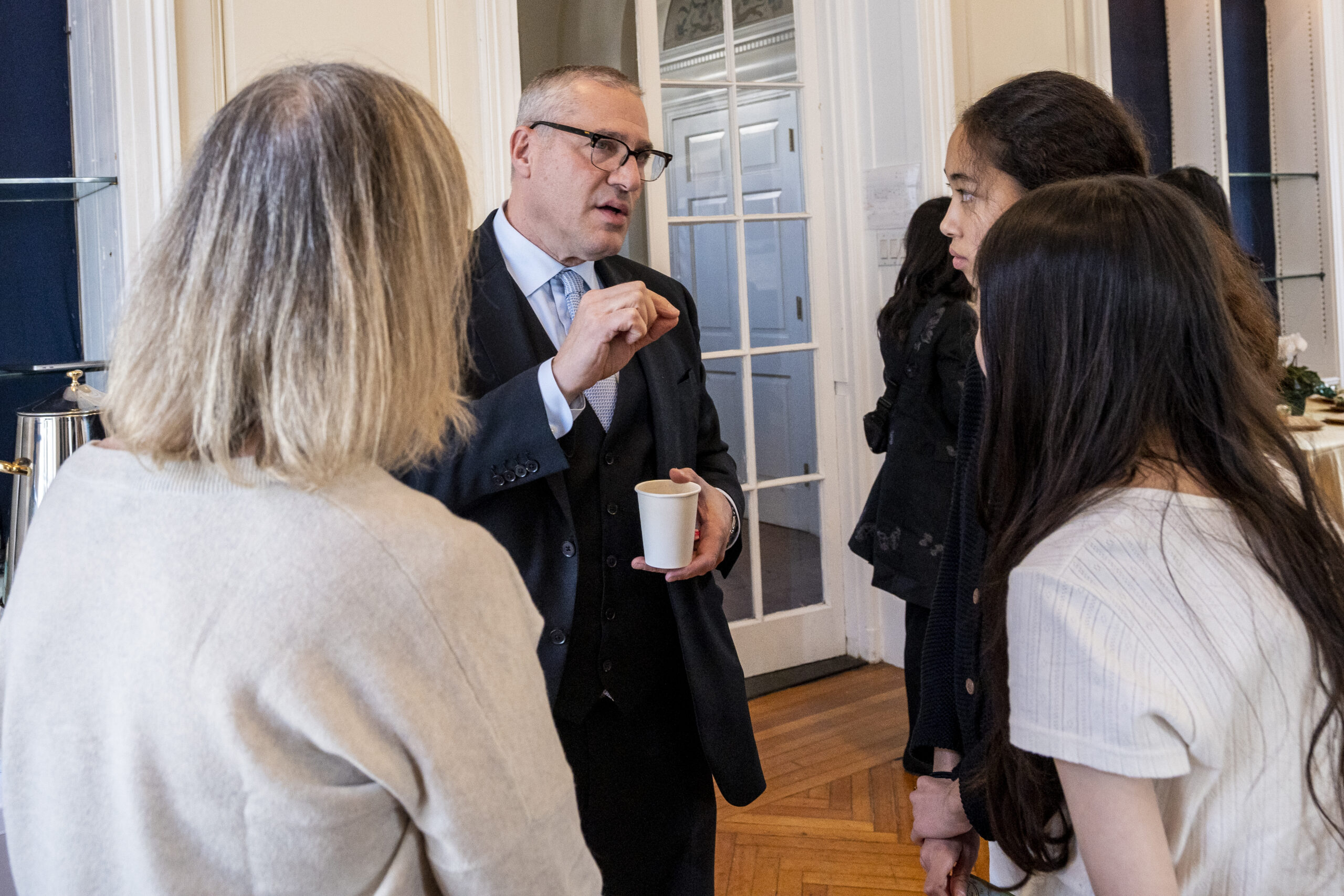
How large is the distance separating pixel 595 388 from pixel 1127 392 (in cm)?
90

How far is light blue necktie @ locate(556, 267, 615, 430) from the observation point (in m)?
1.71

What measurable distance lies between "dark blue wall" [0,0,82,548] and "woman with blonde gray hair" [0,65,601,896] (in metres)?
1.85

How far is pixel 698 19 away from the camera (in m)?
3.89

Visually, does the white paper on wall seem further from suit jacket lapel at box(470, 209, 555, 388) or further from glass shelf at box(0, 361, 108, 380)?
glass shelf at box(0, 361, 108, 380)

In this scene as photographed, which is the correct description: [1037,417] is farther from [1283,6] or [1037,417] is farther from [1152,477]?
[1283,6]

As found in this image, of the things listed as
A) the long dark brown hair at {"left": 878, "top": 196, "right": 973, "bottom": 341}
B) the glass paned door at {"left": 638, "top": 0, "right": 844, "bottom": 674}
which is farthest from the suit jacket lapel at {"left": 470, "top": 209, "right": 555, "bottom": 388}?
the glass paned door at {"left": 638, "top": 0, "right": 844, "bottom": 674}

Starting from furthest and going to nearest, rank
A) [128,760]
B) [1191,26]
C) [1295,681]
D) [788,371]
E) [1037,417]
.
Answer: [1191,26], [788,371], [1037,417], [1295,681], [128,760]

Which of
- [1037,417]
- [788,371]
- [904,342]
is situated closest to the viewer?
[1037,417]

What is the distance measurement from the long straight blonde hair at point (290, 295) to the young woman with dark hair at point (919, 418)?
94.2 inches

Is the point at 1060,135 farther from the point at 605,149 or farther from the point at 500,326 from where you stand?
the point at 500,326

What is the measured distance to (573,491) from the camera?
64.6 inches

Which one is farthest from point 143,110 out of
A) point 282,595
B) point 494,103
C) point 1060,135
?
point 282,595

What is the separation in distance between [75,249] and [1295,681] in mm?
2528

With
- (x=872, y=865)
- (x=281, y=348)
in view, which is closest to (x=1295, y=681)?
(x=281, y=348)
